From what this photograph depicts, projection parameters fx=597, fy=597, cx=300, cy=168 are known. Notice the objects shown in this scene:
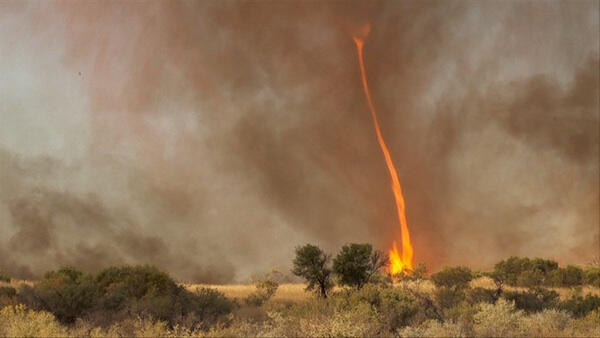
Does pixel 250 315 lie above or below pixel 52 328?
above

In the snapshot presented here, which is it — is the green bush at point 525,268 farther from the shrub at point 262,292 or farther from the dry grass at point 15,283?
the dry grass at point 15,283

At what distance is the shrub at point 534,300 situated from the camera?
39.1 m

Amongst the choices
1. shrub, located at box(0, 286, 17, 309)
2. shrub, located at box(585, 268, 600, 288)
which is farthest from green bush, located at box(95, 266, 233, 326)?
shrub, located at box(585, 268, 600, 288)

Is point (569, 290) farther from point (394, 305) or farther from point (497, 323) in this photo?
point (497, 323)

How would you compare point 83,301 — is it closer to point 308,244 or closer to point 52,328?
point 52,328

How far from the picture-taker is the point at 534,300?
131 feet

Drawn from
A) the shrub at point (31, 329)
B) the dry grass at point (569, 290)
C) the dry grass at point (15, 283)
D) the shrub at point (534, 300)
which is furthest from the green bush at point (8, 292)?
the dry grass at point (569, 290)

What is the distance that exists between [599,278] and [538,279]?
10.2 m

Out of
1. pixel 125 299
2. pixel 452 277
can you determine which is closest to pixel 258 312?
pixel 125 299

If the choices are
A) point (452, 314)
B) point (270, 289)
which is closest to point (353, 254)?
point (270, 289)

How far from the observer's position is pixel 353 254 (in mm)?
48250

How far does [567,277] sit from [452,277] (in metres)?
19.1

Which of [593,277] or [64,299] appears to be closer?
[64,299]

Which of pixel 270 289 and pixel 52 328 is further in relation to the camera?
pixel 270 289
